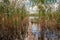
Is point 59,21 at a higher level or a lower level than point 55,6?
lower

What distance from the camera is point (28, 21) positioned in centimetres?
321

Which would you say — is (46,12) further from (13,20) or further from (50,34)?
(13,20)

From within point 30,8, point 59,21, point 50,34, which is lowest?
point 50,34

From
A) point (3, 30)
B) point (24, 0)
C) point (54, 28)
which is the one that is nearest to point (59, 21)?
point (54, 28)

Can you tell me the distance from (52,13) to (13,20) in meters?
0.71

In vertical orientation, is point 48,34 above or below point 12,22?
below

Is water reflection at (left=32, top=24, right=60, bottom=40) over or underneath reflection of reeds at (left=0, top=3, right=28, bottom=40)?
underneath

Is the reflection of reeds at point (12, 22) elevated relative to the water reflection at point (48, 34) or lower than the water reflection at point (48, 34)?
elevated

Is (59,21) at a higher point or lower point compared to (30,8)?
lower

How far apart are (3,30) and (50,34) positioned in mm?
837

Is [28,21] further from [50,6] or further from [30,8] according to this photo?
[50,6]

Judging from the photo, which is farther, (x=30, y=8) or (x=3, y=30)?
(x=30, y=8)

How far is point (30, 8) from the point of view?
329 centimetres

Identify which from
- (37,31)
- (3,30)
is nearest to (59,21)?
(37,31)
